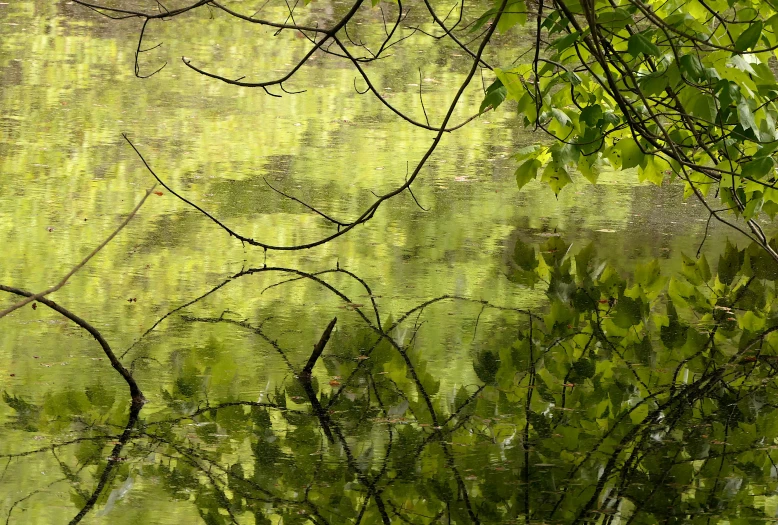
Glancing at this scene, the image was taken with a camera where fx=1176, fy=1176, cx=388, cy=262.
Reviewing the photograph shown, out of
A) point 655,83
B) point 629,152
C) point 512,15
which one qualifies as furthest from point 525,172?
point 655,83

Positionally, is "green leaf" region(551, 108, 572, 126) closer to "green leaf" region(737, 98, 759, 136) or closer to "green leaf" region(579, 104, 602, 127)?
"green leaf" region(579, 104, 602, 127)

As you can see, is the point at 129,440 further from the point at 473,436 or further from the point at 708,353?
the point at 708,353

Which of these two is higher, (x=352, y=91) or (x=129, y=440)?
(x=352, y=91)

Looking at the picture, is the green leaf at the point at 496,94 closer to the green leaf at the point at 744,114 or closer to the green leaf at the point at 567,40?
the green leaf at the point at 567,40

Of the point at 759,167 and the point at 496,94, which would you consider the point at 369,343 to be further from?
the point at 759,167

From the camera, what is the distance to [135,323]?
17.4ft

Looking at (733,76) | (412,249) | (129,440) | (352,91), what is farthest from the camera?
(352,91)

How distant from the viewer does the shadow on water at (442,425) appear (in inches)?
145

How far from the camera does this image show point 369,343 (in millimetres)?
5113

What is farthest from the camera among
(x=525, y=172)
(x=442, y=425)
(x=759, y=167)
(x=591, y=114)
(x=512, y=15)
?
(x=525, y=172)

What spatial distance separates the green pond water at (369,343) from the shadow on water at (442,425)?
0.01 m

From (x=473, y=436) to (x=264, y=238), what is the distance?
301 cm

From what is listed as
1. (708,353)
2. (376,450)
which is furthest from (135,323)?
(708,353)

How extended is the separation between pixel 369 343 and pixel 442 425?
900mm
